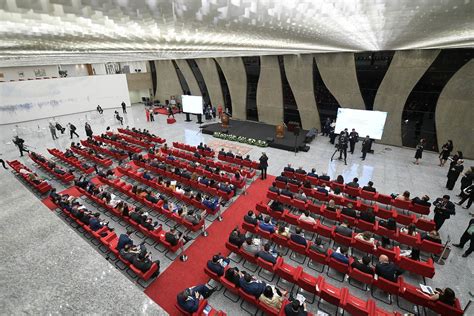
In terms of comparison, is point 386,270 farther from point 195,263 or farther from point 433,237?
point 195,263

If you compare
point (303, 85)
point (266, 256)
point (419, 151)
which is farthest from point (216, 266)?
point (303, 85)

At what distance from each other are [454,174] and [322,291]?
901cm

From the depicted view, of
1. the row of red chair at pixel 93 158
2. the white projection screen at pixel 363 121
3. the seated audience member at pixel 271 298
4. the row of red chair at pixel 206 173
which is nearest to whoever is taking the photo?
the seated audience member at pixel 271 298

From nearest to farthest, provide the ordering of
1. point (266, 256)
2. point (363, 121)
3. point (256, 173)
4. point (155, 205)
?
point (266, 256), point (155, 205), point (256, 173), point (363, 121)

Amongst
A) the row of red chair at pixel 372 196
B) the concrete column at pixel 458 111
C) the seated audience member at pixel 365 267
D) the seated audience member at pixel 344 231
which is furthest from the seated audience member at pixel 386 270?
the concrete column at pixel 458 111

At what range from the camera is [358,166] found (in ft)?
41.6

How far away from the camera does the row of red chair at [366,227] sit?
21.5 feet

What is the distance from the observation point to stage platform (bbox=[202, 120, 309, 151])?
49.1ft

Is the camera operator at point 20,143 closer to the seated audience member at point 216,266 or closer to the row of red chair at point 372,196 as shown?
the seated audience member at point 216,266

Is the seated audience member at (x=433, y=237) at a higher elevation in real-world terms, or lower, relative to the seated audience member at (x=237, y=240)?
higher

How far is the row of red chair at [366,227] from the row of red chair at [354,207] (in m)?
0.34

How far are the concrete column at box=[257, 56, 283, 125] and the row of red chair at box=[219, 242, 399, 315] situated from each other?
14.6 m

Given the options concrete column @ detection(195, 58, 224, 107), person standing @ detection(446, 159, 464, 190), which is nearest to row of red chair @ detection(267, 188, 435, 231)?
person standing @ detection(446, 159, 464, 190)

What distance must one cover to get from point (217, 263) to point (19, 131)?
22191 mm
